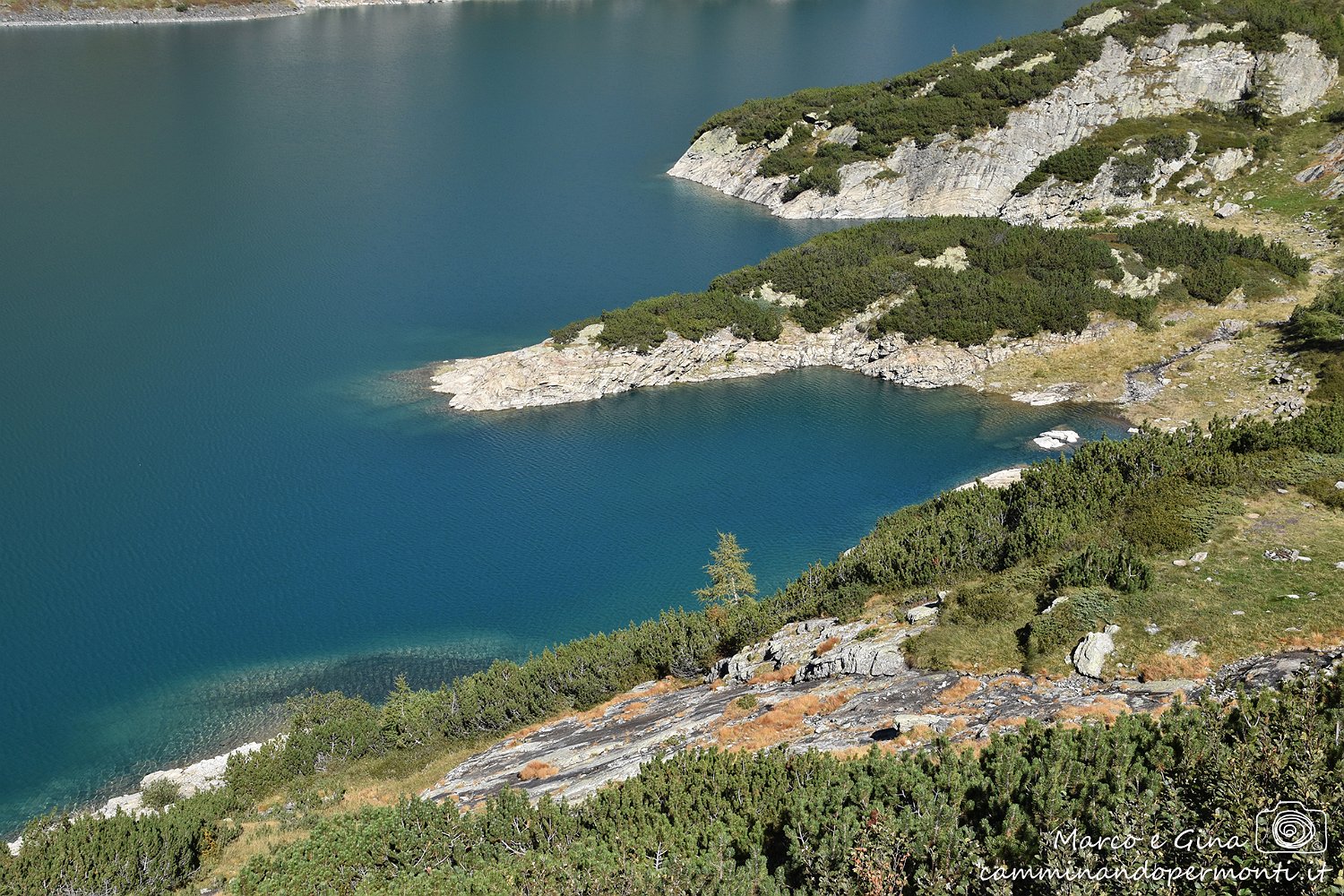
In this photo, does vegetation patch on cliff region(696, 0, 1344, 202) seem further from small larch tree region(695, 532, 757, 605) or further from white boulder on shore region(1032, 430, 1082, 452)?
small larch tree region(695, 532, 757, 605)

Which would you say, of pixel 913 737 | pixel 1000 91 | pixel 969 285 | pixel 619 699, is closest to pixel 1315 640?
pixel 913 737

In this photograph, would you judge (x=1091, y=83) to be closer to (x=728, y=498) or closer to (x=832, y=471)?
(x=832, y=471)

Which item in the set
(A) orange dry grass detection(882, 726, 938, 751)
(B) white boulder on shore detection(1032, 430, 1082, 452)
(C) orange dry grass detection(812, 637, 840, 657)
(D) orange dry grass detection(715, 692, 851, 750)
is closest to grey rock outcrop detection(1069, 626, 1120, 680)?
(A) orange dry grass detection(882, 726, 938, 751)

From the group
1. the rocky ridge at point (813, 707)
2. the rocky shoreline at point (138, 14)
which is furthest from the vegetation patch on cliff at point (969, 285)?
the rocky shoreline at point (138, 14)

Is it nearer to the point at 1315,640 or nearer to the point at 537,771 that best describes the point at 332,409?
the point at 537,771

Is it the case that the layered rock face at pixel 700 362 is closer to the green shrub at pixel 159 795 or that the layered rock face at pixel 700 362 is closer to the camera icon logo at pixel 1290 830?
the green shrub at pixel 159 795
